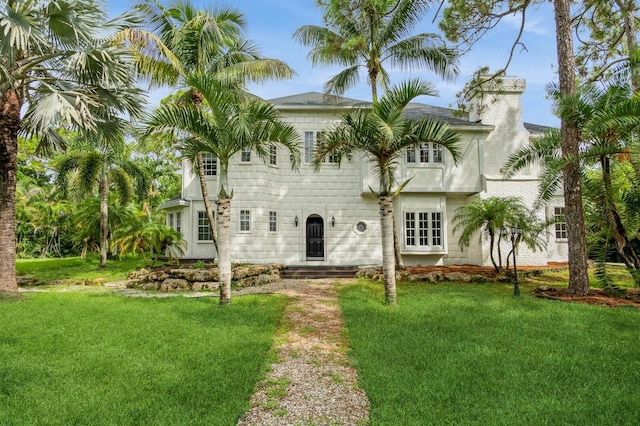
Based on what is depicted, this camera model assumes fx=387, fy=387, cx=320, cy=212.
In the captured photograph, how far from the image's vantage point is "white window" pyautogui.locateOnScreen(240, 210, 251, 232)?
1650cm

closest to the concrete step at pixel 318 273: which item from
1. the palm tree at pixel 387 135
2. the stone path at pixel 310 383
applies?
the palm tree at pixel 387 135

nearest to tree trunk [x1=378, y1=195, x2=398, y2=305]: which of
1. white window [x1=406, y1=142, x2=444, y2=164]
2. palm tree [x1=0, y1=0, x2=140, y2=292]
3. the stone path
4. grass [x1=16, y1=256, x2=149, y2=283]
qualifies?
the stone path

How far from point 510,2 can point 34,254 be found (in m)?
30.5

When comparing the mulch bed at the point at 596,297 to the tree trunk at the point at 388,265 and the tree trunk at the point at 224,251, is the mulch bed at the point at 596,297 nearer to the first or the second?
the tree trunk at the point at 388,265

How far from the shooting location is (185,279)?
12.9m

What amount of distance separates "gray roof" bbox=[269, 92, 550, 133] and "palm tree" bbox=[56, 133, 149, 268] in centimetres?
765

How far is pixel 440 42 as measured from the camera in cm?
1450

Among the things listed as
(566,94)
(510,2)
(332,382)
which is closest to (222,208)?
(332,382)

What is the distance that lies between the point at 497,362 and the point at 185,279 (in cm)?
1036

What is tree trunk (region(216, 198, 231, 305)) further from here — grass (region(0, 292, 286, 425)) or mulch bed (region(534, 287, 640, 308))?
mulch bed (region(534, 287, 640, 308))

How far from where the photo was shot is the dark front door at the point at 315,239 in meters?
17.5

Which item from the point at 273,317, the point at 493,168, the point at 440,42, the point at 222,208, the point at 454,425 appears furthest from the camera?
the point at 493,168

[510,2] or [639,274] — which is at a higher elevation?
[510,2]

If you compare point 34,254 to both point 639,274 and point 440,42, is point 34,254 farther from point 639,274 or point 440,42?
point 639,274
